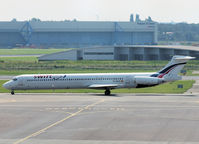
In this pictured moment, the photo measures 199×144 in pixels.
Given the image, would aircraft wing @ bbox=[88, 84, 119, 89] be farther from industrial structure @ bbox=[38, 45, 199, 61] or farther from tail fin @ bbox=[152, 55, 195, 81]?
industrial structure @ bbox=[38, 45, 199, 61]

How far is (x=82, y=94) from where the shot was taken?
61.5 metres

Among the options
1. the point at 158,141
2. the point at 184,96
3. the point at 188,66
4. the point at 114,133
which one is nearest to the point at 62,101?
the point at 184,96

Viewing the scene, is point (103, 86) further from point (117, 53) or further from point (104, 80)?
Result: point (117, 53)

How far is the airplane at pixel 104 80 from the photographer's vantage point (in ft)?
192

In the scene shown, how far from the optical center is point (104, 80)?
60188 millimetres

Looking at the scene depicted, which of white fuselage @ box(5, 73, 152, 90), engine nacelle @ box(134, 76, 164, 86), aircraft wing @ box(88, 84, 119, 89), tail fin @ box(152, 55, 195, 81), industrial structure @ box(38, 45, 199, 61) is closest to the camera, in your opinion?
engine nacelle @ box(134, 76, 164, 86)

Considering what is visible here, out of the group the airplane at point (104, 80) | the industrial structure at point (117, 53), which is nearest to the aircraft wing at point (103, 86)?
the airplane at point (104, 80)

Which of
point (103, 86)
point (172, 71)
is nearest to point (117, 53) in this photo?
point (103, 86)

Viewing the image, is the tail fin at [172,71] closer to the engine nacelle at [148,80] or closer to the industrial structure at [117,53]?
the engine nacelle at [148,80]

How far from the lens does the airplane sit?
58.6 meters

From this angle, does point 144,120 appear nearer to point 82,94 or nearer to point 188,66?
point 82,94

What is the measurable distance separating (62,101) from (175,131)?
21.6 m

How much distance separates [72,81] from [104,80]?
14.0 feet

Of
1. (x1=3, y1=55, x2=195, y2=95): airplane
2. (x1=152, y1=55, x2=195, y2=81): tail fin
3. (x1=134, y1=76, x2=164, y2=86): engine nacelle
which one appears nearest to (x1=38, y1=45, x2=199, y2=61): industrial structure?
(x1=3, y1=55, x2=195, y2=95): airplane
